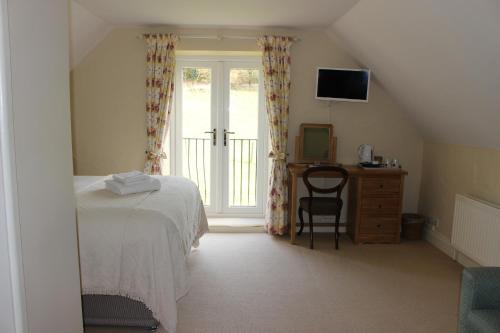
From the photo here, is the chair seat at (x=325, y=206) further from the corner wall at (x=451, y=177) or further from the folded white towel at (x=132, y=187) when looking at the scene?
the folded white towel at (x=132, y=187)

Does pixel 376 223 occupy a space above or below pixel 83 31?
below

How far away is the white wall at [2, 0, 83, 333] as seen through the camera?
2.88ft

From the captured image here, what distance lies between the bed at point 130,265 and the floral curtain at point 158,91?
6.58ft

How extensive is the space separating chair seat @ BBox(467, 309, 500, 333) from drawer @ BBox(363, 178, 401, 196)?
2.25m

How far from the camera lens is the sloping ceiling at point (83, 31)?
143 inches

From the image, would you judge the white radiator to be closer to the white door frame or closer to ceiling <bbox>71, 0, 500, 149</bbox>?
ceiling <bbox>71, 0, 500, 149</bbox>

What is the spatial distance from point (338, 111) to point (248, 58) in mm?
1287

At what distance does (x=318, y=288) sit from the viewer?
3076mm

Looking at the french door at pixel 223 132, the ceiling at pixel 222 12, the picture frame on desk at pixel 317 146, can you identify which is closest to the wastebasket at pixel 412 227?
the picture frame on desk at pixel 317 146

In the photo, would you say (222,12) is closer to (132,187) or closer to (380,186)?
(132,187)

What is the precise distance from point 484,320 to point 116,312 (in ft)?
6.80

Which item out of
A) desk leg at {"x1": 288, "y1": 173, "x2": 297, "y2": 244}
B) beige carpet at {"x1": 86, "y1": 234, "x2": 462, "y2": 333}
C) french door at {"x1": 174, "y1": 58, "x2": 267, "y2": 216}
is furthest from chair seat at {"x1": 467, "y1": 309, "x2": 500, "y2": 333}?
french door at {"x1": 174, "y1": 58, "x2": 267, "y2": 216}

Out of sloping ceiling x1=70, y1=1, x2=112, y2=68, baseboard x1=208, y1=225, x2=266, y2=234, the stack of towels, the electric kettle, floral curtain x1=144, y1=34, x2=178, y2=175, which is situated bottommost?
baseboard x1=208, y1=225, x2=266, y2=234

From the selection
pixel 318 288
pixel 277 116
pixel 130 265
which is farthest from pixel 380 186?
pixel 130 265
